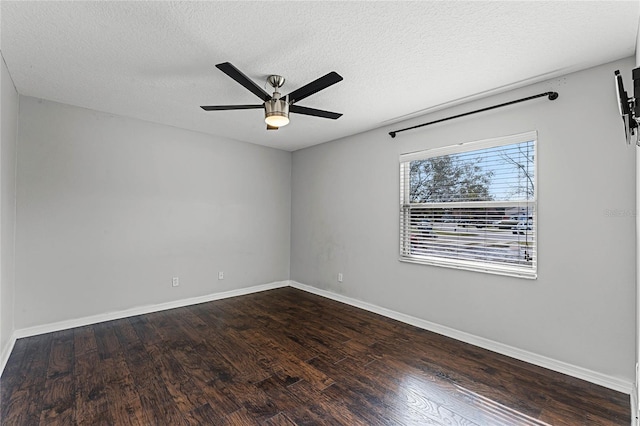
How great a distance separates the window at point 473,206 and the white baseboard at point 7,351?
3872mm

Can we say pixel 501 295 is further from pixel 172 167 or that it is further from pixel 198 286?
pixel 172 167

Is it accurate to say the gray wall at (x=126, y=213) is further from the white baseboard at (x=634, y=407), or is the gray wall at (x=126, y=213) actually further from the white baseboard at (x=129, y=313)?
the white baseboard at (x=634, y=407)

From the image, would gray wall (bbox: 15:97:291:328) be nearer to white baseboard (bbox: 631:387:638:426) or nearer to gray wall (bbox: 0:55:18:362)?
gray wall (bbox: 0:55:18:362)

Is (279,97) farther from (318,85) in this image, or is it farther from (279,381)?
(279,381)

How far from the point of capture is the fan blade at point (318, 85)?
2023mm

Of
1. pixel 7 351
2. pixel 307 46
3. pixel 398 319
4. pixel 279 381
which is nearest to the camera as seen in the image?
pixel 307 46

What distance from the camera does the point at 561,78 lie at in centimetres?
255

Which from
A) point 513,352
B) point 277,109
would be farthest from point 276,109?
point 513,352

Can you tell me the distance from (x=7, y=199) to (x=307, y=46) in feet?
9.79

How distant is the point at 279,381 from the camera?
2.34m

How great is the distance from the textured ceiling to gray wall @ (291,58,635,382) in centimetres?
31

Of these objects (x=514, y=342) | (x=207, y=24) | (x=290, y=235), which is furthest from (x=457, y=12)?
(x=290, y=235)

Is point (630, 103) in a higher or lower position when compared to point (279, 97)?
lower

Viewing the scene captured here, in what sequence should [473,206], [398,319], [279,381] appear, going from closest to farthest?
[279,381] < [473,206] < [398,319]
